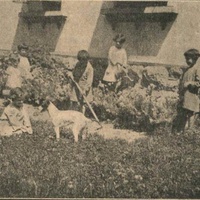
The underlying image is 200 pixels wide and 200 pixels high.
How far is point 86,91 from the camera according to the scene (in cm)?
473

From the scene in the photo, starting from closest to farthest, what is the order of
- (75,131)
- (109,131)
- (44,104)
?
(75,131) → (44,104) → (109,131)

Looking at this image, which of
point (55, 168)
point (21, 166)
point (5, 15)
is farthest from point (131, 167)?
point (5, 15)

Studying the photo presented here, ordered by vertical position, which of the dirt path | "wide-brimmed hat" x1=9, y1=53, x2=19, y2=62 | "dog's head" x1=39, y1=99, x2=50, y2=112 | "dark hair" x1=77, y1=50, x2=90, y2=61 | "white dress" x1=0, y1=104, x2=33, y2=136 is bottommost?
"white dress" x1=0, y1=104, x2=33, y2=136

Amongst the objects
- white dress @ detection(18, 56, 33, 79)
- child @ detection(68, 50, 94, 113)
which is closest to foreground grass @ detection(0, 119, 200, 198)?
child @ detection(68, 50, 94, 113)

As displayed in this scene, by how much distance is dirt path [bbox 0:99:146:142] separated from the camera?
4.41m

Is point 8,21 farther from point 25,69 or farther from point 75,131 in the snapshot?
point 75,131

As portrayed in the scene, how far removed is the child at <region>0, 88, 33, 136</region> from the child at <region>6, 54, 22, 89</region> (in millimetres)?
223

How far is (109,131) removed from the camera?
4.49 m

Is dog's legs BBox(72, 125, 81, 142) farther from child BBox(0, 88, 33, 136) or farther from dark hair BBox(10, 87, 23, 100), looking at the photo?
dark hair BBox(10, 87, 23, 100)

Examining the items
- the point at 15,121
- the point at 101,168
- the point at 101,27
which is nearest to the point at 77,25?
the point at 101,27

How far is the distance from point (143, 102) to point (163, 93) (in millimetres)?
207

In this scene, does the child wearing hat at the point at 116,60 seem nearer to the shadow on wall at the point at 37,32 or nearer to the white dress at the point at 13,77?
the shadow on wall at the point at 37,32

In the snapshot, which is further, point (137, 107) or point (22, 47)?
point (22, 47)

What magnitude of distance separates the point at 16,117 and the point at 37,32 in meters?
1.04
